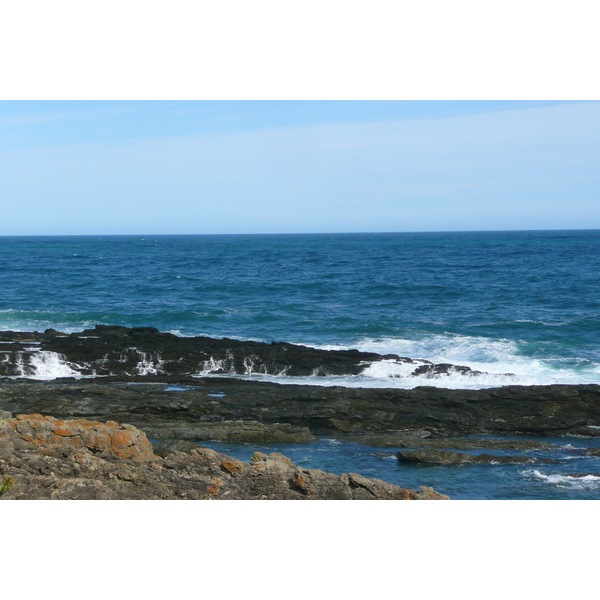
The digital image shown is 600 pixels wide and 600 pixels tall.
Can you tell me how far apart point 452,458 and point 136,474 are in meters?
6.22

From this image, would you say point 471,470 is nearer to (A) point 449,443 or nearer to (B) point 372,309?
(A) point 449,443

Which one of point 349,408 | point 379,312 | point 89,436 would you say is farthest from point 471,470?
point 379,312

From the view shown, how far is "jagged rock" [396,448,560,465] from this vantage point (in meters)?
12.2

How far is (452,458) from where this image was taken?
12.3m

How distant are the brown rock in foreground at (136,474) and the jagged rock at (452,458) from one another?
3.15 meters

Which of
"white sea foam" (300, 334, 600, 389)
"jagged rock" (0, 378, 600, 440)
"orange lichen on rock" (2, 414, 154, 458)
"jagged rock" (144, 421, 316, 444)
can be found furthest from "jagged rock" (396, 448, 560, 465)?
"white sea foam" (300, 334, 600, 389)

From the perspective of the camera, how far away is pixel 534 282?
49344mm

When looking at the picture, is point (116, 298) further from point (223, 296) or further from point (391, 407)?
point (391, 407)

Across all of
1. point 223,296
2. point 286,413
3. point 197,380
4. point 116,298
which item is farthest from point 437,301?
point 286,413

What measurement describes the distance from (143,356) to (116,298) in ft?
70.2

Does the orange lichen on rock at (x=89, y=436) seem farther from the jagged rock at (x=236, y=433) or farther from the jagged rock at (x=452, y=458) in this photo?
the jagged rock at (x=452, y=458)

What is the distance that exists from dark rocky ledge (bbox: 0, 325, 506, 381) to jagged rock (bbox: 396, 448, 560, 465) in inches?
310

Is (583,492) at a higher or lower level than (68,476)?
lower

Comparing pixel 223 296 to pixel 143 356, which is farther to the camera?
pixel 223 296
